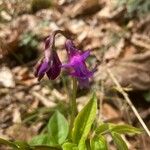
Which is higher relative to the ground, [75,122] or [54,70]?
[54,70]

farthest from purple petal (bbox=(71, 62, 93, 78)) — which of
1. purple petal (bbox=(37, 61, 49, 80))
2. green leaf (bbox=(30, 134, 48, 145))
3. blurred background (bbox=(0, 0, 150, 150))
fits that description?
blurred background (bbox=(0, 0, 150, 150))

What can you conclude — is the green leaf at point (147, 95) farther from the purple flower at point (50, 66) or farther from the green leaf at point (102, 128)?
the purple flower at point (50, 66)

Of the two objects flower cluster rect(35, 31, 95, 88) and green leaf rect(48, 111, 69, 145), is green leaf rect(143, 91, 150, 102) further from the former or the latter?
flower cluster rect(35, 31, 95, 88)

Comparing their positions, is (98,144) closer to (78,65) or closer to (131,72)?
(78,65)

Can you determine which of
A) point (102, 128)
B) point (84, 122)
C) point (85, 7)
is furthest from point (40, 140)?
point (85, 7)

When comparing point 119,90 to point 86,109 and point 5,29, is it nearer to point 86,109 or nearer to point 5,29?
point 86,109

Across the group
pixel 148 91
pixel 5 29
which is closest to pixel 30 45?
pixel 5 29

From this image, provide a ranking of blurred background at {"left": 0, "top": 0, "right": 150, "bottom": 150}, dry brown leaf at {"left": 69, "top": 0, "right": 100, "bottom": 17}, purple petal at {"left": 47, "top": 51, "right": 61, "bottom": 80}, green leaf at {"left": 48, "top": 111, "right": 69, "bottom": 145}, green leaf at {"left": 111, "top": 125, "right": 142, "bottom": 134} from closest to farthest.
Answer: purple petal at {"left": 47, "top": 51, "right": 61, "bottom": 80} < green leaf at {"left": 111, "top": 125, "right": 142, "bottom": 134} < green leaf at {"left": 48, "top": 111, "right": 69, "bottom": 145} < blurred background at {"left": 0, "top": 0, "right": 150, "bottom": 150} < dry brown leaf at {"left": 69, "top": 0, "right": 100, "bottom": 17}
